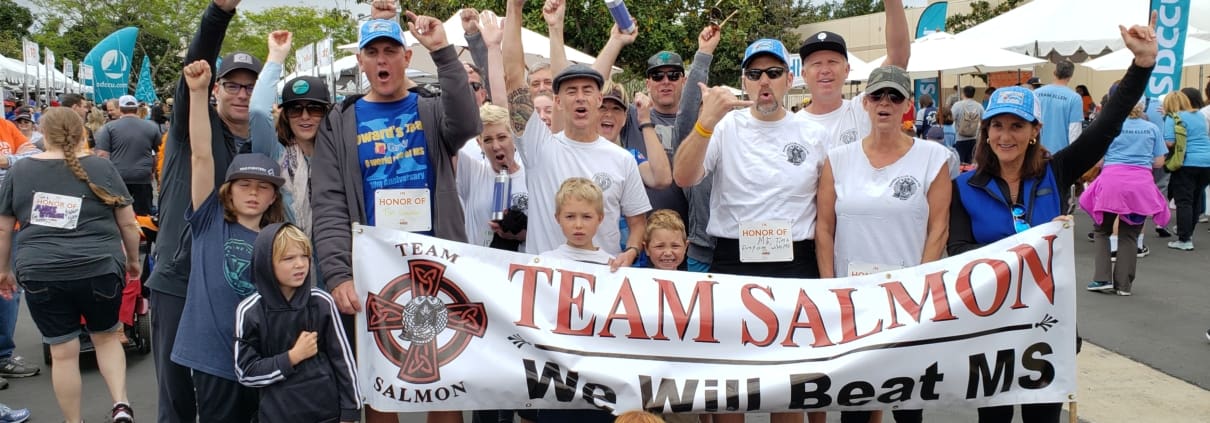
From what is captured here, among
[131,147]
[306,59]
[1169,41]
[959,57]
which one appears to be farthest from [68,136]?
[959,57]

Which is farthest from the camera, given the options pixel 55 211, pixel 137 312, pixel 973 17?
pixel 973 17

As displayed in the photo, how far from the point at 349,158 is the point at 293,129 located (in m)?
0.50

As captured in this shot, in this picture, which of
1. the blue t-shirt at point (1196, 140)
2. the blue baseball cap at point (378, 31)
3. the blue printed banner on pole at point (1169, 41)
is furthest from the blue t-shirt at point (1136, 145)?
the blue baseball cap at point (378, 31)

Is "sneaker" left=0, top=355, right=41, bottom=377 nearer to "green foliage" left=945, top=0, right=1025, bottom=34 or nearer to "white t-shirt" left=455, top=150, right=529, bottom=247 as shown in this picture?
"white t-shirt" left=455, top=150, right=529, bottom=247

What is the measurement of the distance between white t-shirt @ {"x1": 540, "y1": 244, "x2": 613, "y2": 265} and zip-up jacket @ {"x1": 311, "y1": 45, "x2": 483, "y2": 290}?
1.60 ft

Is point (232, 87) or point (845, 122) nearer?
point (232, 87)

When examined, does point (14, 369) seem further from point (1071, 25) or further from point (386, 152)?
point (1071, 25)

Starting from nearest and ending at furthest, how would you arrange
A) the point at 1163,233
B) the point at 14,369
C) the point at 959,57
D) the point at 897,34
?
1. the point at 897,34
2. the point at 14,369
3. the point at 1163,233
4. the point at 959,57

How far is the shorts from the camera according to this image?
204 inches

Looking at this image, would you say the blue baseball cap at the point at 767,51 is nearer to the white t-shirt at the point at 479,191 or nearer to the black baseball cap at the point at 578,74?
the black baseball cap at the point at 578,74

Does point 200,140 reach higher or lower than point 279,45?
lower

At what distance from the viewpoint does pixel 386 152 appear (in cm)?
377

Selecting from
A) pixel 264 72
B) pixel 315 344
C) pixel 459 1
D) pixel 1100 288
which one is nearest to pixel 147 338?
pixel 264 72

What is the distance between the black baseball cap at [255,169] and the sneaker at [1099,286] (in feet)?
25.1
